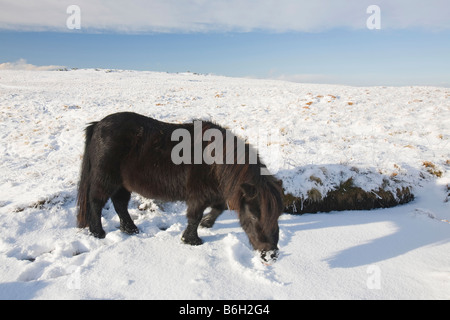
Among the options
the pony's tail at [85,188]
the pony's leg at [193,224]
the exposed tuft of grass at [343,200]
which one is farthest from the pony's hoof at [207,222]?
the pony's tail at [85,188]

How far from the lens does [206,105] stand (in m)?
11.0

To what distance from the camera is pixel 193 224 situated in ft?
10.9

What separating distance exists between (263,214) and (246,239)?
0.78 meters

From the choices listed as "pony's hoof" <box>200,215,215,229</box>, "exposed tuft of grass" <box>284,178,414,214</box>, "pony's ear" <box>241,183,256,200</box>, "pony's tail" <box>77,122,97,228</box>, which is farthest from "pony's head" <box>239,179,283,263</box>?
"pony's tail" <box>77,122,97,228</box>

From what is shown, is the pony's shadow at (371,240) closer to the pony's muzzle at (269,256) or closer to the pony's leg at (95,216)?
the pony's muzzle at (269,256)

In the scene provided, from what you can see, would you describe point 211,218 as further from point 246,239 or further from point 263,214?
point 263,214

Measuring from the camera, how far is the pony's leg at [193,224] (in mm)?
3264

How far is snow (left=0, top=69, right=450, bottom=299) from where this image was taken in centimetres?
252

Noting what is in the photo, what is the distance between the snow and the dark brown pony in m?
0.44

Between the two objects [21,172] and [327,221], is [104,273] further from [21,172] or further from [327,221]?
[21,172]

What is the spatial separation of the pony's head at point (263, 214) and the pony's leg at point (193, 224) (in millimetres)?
616

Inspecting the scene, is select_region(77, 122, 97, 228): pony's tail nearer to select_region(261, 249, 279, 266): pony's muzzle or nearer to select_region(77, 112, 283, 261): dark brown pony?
select_region(77, 112, 283, 261): dark brown pony
